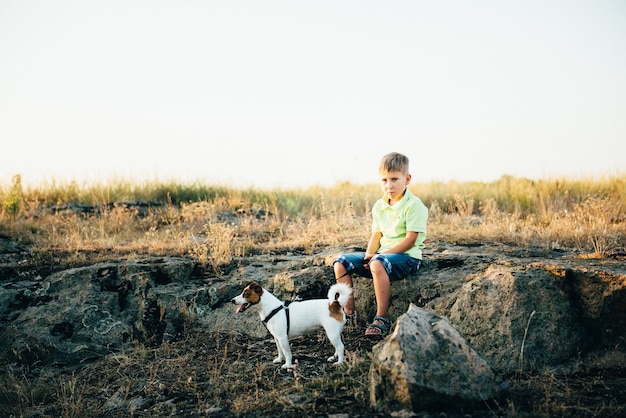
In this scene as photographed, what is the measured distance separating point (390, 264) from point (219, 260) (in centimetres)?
267

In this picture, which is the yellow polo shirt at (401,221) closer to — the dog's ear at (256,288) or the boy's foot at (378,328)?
the boy's foot at (378,328)

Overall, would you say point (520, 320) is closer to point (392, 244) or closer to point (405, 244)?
point (405, 244)

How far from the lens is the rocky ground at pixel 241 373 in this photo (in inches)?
144

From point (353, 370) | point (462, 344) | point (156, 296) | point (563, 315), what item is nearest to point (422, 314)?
point (462, 344)

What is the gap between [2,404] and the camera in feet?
15.7

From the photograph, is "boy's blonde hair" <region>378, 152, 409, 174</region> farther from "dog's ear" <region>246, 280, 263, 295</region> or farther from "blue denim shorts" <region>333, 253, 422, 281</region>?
"dog's ear" <region>246, 280, 263, 295</region>

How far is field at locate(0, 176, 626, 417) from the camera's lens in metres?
3.87

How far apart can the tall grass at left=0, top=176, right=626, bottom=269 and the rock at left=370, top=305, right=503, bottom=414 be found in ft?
10.4

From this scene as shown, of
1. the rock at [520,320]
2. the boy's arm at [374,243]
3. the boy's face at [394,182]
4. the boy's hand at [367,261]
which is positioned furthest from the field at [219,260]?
the boy's face at [394,182]

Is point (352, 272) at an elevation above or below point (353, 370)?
above

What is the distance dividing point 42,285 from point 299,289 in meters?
3.47

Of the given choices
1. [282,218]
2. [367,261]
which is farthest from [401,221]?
[282,218]

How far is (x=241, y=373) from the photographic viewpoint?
15.3 ft

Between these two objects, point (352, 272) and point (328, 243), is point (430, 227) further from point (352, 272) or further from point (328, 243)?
point (352, 272)
